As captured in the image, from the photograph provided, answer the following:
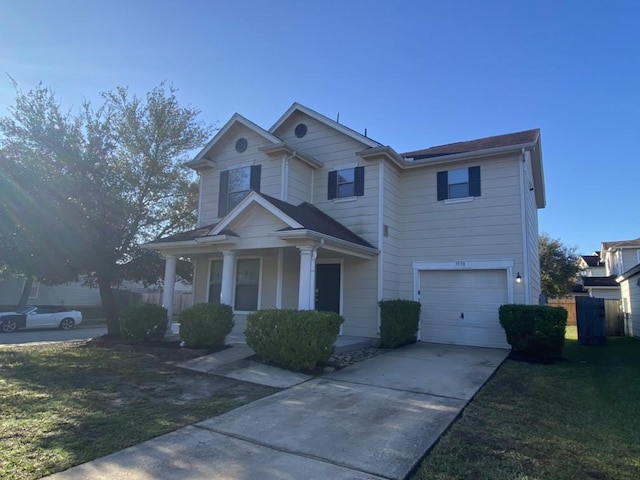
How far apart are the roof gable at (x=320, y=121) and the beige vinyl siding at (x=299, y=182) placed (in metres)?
1.53

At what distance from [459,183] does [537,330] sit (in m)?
4.81

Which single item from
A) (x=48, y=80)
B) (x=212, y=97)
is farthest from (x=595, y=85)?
(x=48, y=80)

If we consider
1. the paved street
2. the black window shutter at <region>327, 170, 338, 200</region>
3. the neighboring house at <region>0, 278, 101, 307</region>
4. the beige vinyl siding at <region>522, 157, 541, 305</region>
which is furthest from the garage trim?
the neighboring house at <region>0, 278, 101, 307</region>

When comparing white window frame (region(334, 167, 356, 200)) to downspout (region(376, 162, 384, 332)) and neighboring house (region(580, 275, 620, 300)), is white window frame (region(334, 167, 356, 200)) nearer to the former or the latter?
downspout (region(376, 162, 384, 332))

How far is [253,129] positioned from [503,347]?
985 cm

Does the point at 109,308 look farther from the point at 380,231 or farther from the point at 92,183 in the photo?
the point at 380,231

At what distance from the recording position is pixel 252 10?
34.4 feet

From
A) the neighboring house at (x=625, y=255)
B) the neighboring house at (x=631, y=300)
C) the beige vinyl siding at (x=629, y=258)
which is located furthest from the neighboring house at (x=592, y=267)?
the neighboring house at (x=631, y=300)

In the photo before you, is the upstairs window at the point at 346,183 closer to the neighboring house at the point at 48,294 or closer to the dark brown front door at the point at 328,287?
the dark brown front door at the point at 328,287

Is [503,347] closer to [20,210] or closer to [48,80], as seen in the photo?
[20,210]

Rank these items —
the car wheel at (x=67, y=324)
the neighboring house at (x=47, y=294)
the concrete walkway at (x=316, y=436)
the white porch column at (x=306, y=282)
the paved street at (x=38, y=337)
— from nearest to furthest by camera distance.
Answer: the concrete walkway at (x=316, y=436) < the white porch column at (x=306, y=282) < the paved street at (x=38, y=337) < the car wheel at (x=67, y=324) < the neighboring house at (x=47, y=294)

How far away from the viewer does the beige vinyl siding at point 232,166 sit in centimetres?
1312

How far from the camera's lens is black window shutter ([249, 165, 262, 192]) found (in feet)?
44.1

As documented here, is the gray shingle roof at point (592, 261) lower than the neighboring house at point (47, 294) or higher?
higher
